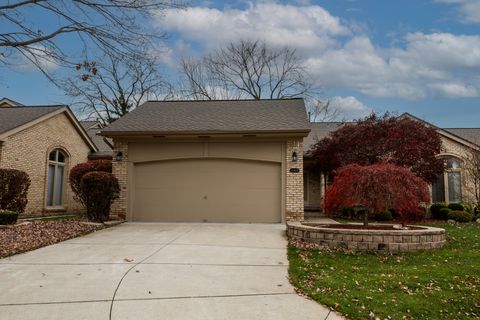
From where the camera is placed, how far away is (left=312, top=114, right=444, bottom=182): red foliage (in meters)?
→ 13.2

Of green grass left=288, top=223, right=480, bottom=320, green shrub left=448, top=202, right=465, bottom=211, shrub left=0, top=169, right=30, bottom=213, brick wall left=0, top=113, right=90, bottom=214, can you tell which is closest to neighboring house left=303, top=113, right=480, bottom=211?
green shrub left=448, top=202, right=465, bottom=211

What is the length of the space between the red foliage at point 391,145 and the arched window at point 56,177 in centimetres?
1174

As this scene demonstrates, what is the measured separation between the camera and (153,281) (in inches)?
212

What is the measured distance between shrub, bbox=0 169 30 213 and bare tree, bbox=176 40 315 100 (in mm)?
20341

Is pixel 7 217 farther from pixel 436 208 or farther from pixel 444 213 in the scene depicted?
pixel 436 208

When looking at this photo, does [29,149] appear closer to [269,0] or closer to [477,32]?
[269,0]

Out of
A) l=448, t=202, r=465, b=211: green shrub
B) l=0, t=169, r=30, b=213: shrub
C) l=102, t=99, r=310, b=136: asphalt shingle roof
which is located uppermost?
l=102, t=99, r=310, b=136: asphalt shingle roof

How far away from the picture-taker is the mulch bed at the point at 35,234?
7568 mm

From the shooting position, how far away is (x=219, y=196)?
41.2 feet

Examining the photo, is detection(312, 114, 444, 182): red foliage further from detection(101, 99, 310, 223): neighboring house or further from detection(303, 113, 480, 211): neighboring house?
detection(303, 113, 480, 211): neighboring house

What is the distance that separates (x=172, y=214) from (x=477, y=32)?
12295 mm

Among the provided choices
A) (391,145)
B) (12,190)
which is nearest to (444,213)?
(391,145)

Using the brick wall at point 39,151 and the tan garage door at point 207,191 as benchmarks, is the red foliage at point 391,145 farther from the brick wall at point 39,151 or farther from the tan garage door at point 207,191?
the brick wall at point 39,151

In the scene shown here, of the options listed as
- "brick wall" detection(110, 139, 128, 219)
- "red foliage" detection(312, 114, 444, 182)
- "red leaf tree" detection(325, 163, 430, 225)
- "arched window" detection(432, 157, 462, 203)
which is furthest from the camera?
"arched window" detection(432, 157, 462, 203)
